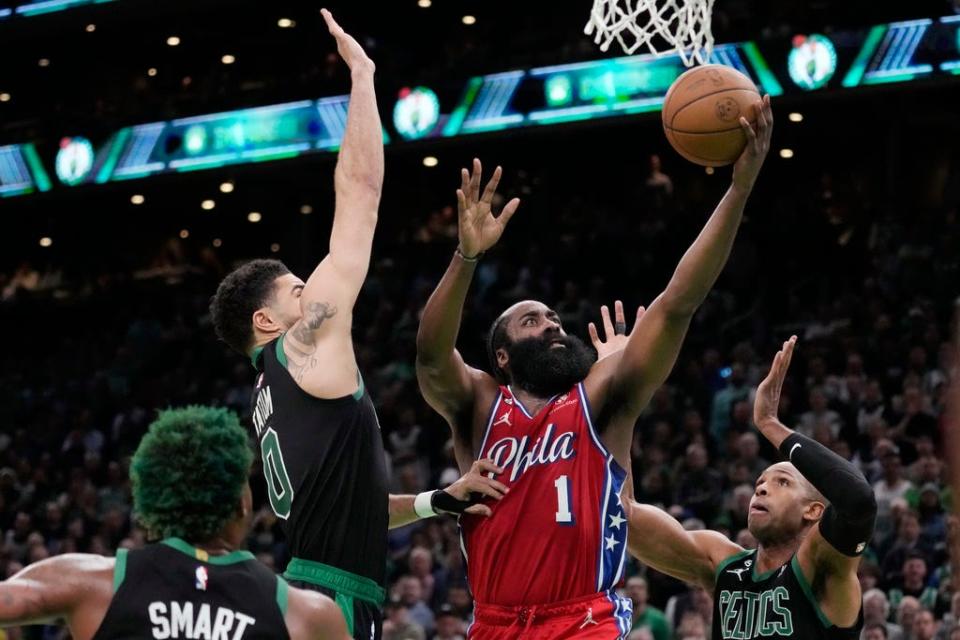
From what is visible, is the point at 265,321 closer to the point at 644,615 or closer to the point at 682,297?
the point at 682,297

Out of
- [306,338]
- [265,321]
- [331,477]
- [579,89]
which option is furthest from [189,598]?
[579,89]

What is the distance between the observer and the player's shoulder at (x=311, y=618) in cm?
338

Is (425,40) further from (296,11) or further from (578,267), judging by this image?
(578,267)

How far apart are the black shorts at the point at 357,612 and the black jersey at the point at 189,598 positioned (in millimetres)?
1001

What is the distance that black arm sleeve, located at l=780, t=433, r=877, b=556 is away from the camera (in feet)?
17.4

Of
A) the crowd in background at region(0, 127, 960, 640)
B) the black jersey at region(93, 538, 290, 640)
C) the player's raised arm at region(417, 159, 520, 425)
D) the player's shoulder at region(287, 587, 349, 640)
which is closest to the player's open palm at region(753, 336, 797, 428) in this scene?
the player's raised arm at region(417, 159, 520, 425)

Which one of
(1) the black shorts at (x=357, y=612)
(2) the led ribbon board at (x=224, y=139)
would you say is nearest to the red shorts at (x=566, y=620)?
(1) the black shorts at (x=357, y=612)

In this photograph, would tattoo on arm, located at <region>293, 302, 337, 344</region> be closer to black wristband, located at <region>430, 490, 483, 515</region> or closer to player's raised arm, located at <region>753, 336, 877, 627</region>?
black wristband, located at <region>430, 490, 483, 515</region>

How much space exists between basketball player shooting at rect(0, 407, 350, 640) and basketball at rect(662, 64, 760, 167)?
249 centimetres

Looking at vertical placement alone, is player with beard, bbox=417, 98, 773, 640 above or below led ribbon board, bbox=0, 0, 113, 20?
below

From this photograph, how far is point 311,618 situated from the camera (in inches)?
134

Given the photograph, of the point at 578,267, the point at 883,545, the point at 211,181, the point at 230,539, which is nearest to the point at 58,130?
the point at 211,181

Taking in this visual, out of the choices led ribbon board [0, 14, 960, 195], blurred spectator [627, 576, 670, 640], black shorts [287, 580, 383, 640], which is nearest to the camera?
black shorts [287, 580, 383, 640]

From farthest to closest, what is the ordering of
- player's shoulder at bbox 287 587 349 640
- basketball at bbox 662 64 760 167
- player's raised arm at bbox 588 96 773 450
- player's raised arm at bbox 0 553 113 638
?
basketball at bbox 662 64 760 167 < player's raised arm at bbox 588 96 773 450 < player's shoulder at bbox 287 587 349 640 < player's raised arm at bbox 0 553 113 638
